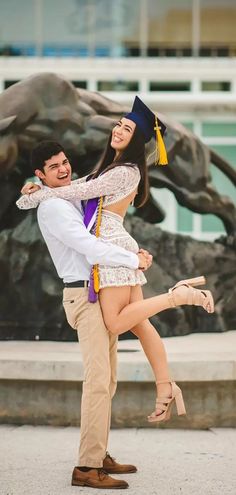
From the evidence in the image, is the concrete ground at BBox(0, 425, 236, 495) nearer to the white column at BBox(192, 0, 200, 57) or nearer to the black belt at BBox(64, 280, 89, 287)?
the black belt at BBox(64, 280, 89, 287)

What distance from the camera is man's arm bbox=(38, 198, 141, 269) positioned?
3.68 metres

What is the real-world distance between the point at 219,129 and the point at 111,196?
1399cm

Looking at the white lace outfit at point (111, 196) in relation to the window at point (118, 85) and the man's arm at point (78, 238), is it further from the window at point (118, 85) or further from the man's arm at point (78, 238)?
A: the window at point (118, 85)

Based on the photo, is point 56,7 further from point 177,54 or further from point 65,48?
point 177,54

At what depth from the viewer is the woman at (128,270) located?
3.72 metres

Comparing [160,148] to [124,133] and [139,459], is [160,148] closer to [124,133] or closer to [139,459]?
[124,133]

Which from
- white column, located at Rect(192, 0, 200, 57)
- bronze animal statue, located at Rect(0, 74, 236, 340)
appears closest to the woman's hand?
bronze animal statue, located at Rect(0, 74, 236, 340)

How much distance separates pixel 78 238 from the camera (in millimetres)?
3684

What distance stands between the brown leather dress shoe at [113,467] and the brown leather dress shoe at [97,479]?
176mm

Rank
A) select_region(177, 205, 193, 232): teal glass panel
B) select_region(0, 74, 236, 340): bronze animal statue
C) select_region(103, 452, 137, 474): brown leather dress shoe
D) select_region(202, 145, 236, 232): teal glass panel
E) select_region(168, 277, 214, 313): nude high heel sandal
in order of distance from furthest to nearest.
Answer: select_region(177, 205, 193, 232): teal glass panel
select_region(202, 145, 236, 232): teal glass panel
select_region(0, 74, 236, 340): bronze animal statue
select_region(103, 452, 137, 474): brown leather dress shoe
select_region(168, 277, 214, 313): nude high heel sandal

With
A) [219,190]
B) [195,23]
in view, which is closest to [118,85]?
[195,23]

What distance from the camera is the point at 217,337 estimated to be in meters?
6.91

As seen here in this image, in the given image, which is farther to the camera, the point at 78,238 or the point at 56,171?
the point at 56,171

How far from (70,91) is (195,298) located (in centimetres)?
377
